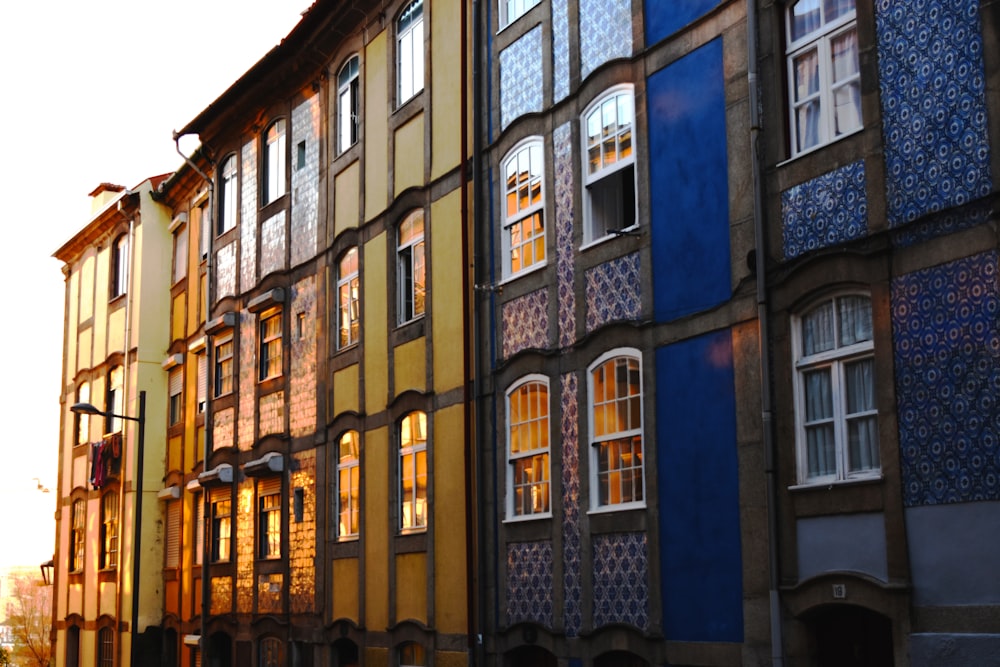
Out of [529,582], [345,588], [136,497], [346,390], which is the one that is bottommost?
[345,588]

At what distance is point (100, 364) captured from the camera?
1597 inches

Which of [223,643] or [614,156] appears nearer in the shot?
[614,156]

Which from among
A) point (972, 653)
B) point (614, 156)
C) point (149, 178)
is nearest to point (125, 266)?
point (149, 178)

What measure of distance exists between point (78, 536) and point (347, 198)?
19150 millimetres

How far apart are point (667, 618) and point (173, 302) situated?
23457 mm

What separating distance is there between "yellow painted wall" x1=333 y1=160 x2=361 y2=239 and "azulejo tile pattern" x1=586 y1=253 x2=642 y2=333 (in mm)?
8570

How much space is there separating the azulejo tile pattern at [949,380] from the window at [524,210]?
7.20 meters

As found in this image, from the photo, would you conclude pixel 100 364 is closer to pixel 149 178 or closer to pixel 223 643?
pixel 149 178

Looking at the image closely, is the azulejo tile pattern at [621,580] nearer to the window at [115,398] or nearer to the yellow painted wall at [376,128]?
the yellow painted wall at [376,128]

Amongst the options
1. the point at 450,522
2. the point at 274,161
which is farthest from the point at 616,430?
the point at 274,161

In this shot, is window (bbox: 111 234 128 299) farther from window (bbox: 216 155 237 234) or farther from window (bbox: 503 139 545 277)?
window (bbox: 503 139 545 277)

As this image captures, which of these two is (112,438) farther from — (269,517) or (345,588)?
(345,588)

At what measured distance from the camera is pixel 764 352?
14.8 metres

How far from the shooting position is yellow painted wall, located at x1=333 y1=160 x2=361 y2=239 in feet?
85.0
